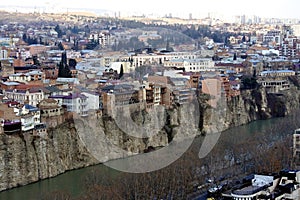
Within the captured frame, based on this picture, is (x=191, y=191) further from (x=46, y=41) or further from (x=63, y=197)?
(x=46, y=41)

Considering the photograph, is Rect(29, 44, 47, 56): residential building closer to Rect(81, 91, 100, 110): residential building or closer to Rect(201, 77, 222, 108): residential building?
Rect(201, 77, 222, 108): residential building

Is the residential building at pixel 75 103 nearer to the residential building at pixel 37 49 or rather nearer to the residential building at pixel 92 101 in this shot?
the residential building at pixel 92 101

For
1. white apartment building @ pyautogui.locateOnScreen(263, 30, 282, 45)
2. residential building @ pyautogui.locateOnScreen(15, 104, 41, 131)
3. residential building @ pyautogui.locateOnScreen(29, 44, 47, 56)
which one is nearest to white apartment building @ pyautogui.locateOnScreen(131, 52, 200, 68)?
residential building @ pyautogui.locateOnScreen(29, 44, 47, 56)

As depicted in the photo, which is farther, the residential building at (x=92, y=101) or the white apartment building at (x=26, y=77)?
the white apartment building at (x=26, y=77)

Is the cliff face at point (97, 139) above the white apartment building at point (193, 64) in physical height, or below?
below

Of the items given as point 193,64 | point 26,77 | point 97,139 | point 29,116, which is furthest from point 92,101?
point 193,64

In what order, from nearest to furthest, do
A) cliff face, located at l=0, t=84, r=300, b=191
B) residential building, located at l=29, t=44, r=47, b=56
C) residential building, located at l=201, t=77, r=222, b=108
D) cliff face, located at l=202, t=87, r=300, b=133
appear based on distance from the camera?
cliff face, located at l=0, t=84, r=300, b=191 → cliff face, located at l=202, t=87, r=300, b=133 → residential building, located at l=201, t=77, r=222, b=108 → residential building, located at l=29, t=44, r=47, b=56

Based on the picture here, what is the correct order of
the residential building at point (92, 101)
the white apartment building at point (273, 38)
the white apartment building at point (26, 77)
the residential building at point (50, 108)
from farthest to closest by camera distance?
the white apartment building at point (273, 38), the white apartment building at point (26, 77), the residential building at point (92, 101), the residential building at point (50, 108)

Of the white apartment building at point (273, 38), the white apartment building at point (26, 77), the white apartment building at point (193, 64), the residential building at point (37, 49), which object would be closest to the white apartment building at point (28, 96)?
the white apartment building at point (26, 77)

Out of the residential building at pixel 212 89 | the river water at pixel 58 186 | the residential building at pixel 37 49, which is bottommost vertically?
the river water at pixel 58 186

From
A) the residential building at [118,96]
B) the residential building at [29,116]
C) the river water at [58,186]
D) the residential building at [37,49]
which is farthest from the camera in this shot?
the residential building at [37,49]
